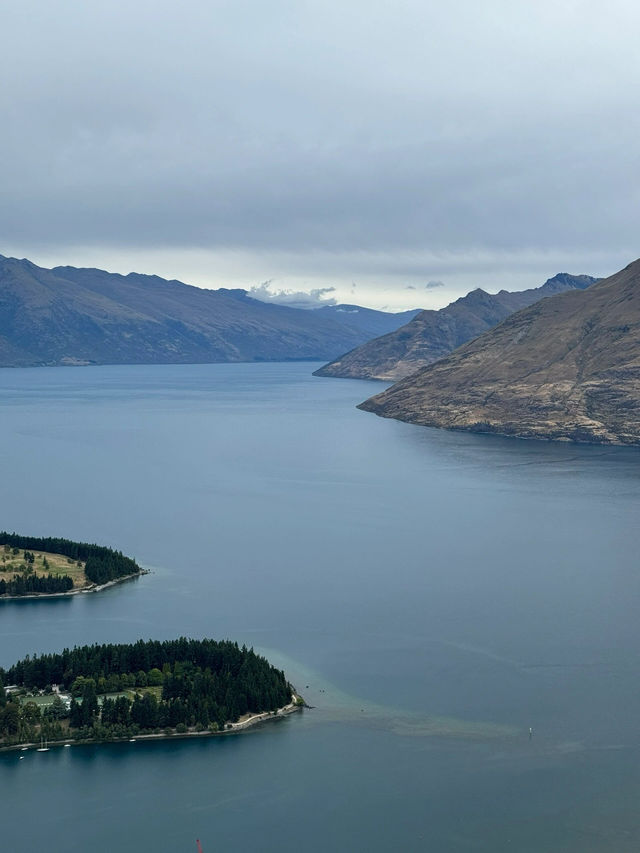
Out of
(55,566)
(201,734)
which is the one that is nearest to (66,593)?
(55,566)

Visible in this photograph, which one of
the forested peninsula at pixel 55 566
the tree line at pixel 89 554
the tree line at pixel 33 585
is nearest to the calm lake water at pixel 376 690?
the tree line at pixel 33 585

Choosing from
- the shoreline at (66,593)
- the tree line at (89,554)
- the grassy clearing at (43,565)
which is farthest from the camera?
the tree line at (89,554)

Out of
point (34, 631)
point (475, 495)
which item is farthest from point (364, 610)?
point (475, 495)

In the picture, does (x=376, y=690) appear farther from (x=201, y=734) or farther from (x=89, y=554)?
(x=89, y=554)

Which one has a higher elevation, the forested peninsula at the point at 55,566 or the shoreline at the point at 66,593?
the forested peninsula at the point at 55,566

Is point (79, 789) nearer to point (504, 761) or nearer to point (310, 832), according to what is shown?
point (310, 832)

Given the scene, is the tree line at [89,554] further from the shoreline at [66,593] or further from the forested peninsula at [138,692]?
the forested peninsula at [138,692]

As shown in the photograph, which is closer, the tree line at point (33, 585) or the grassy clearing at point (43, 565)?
the tree line at point (33, 585)
